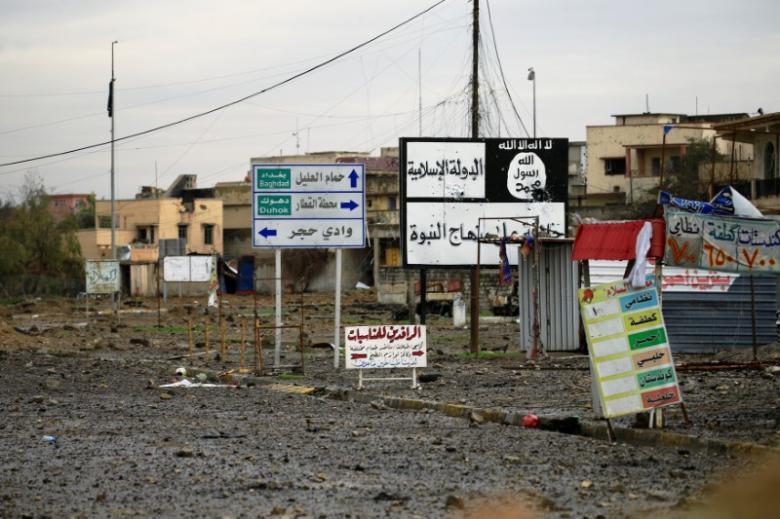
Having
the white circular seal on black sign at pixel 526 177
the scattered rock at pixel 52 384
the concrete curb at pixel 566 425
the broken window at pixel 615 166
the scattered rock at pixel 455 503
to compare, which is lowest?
the scattered rock at pixel 52 384

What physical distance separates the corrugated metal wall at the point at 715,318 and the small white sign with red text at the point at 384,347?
769 cm

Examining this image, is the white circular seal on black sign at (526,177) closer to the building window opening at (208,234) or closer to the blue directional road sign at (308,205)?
the blue directional road sign at (308,205)

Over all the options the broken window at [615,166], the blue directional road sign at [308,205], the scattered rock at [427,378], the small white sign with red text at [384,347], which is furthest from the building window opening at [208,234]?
the small white sign with red text at [384,347]

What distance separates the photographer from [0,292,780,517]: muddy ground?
9742mm

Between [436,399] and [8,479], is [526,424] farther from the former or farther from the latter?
[8,479]

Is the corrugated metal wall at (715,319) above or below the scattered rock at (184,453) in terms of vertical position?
above

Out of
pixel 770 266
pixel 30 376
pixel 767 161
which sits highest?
pixel 767 161

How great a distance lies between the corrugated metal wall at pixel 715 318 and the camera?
27.1m

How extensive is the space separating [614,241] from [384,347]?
483 cm

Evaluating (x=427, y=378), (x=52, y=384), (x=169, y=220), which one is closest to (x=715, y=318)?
(x=427, y=378)

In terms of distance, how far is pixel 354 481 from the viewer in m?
10.9

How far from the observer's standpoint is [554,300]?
3061 centimetres

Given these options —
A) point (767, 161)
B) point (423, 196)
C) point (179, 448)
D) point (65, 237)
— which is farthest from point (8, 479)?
point (65, 237)

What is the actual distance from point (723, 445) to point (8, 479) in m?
6.47
